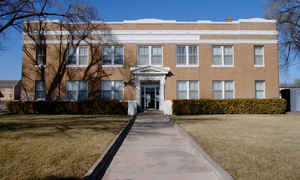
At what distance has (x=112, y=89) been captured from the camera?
20.4m

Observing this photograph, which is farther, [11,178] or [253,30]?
[253,30]

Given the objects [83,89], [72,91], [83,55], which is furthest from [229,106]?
[72,91]

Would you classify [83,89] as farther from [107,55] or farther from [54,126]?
[54,126]

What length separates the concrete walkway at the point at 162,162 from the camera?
478 centimetres

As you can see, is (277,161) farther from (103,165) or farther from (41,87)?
(41,87)

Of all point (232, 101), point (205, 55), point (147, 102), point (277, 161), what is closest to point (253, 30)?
point (205, 55)

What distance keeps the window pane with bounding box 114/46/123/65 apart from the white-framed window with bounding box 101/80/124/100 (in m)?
1.96

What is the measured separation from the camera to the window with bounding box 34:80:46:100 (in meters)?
20.8

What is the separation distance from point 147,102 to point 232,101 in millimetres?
7836

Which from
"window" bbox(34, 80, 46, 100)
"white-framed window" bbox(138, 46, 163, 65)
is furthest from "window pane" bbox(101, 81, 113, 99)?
"window" bbox(34, 80, 46, 100)

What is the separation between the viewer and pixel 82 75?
805 inches

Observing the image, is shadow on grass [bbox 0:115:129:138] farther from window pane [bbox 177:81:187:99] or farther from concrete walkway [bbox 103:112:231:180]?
window pane [bbox 177:81:187:99]

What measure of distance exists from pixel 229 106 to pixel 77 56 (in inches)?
587

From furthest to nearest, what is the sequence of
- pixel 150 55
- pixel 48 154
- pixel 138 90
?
pixel 150 55
pixel 138 90
pixel 48 154
